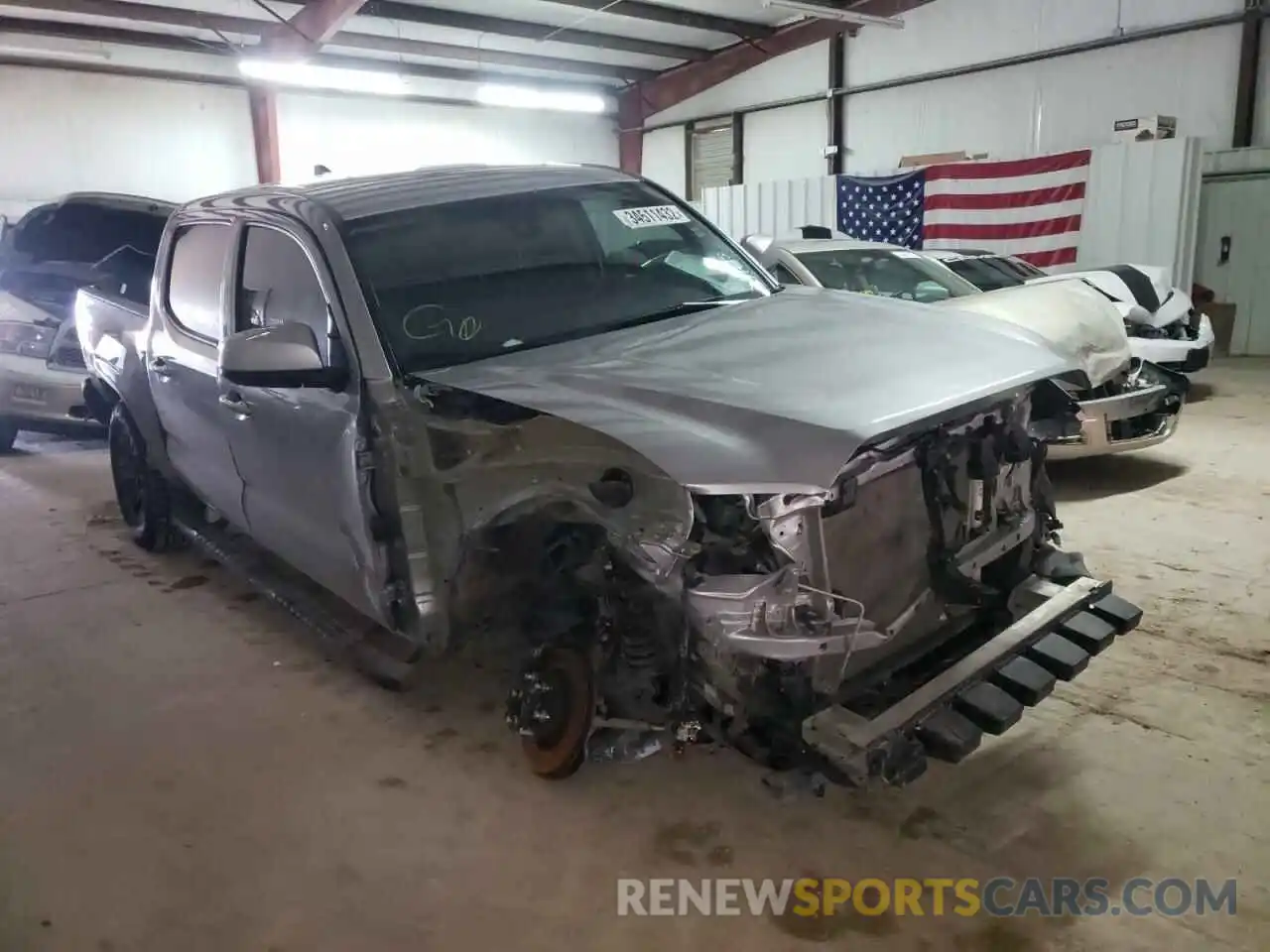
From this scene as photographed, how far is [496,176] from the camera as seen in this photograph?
3.42 metres

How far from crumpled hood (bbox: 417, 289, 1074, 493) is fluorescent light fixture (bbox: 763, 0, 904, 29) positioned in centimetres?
853

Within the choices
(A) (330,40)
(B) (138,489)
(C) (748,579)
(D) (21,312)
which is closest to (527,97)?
(A) (330,40)

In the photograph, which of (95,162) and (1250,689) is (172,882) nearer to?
(1250,689)

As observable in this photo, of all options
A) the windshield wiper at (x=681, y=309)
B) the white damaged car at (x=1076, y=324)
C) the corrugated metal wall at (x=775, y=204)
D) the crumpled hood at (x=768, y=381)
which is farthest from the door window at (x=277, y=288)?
the corrugated metal wall at (x=775, y=204)

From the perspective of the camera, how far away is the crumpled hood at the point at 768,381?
2.04m

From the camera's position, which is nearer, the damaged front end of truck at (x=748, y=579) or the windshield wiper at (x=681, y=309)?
the damaged front end of truck at (x=748, y=579)

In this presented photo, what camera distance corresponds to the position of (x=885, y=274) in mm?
6238

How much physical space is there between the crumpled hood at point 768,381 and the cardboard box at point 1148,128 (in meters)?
8.76

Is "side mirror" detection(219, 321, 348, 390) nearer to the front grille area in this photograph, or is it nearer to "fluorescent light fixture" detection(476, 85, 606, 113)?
the front grille area

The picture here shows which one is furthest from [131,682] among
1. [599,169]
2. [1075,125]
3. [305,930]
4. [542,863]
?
[1075,125]

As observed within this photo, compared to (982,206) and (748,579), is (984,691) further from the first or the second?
(982,206)

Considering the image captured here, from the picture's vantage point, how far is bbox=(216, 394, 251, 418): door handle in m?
3.42

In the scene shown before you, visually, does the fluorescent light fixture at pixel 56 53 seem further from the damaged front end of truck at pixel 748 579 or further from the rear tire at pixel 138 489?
the damaged front end of truck at pixel 748 579

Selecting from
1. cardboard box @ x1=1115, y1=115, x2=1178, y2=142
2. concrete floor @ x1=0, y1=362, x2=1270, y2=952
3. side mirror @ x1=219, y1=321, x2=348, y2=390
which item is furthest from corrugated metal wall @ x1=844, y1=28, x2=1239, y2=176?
side mirror @ x1=219, y1=321, x2=348, y2=390
